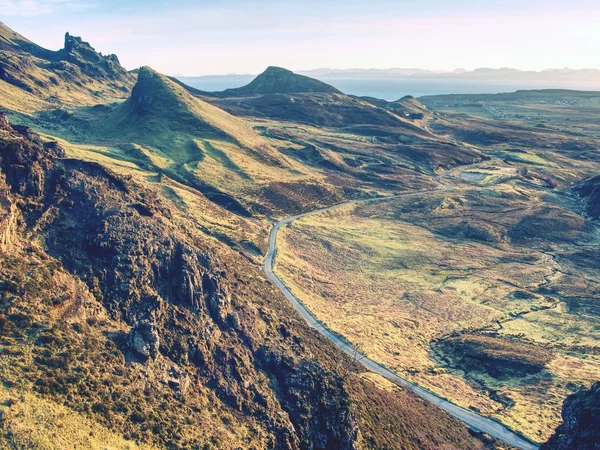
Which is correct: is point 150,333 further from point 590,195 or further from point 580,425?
point 590,195

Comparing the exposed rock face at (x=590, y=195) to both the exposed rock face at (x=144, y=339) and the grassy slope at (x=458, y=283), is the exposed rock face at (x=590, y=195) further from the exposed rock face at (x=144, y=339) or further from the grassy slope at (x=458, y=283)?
the exposed rock face at (x=144, y=339)

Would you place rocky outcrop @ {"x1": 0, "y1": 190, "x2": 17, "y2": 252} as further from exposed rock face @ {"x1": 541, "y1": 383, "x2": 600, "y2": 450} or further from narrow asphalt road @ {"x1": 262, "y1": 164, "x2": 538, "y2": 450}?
exposed rock face @ {"x1": 541, "y1": 383, "x2": 600, "y2": 450}

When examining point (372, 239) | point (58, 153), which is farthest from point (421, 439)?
point (372, 239)

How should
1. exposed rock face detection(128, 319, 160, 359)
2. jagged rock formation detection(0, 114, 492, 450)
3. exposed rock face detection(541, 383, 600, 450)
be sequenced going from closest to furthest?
jagged rock formation detection(0, 114, 492, 450) < exposed rock face detection(128, 319, 160, 359) < exposed rock face detection(541, 383, 600, 450)

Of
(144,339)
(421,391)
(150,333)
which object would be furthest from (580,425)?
(144,339)

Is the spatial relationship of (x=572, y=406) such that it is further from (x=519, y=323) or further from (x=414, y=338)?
(x=519, y=323)

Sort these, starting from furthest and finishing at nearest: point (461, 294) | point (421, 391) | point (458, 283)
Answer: point (458, 283), point (461, 294), point (421, 391)

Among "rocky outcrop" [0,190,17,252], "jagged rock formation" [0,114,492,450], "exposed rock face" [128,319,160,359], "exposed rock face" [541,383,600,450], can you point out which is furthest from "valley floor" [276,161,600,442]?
"rocky outcrop" [0,190,17,252]
